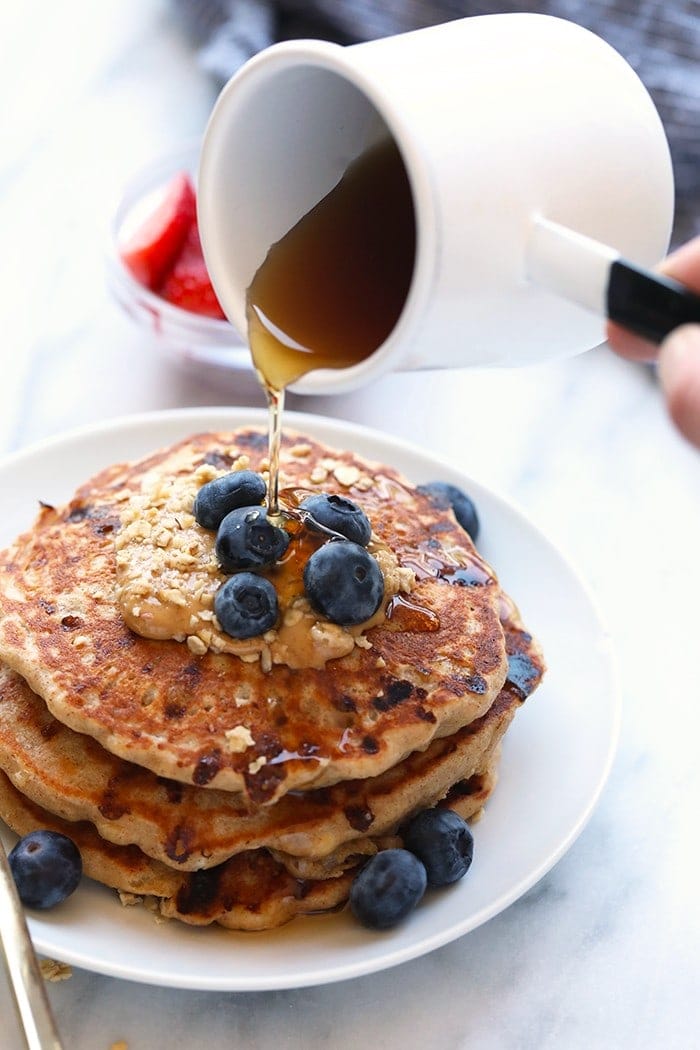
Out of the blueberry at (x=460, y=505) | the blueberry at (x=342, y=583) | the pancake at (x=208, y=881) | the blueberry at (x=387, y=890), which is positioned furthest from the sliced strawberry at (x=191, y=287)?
the blueberry at (x=387, y=890)

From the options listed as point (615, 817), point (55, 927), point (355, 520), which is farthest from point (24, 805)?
point (615, 817)

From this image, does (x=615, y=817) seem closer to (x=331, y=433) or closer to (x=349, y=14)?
(x=331, y=433)

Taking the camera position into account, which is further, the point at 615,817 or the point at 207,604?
the point at 615,817

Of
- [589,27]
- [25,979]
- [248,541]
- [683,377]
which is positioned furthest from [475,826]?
[589,27]

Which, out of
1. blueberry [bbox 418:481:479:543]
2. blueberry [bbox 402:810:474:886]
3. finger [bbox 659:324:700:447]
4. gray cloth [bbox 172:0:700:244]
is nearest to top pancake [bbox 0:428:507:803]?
blueberry [bbox 402:810:474:886]

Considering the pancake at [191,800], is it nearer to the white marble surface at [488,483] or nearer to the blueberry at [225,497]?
the white marble surface at [488,483]
